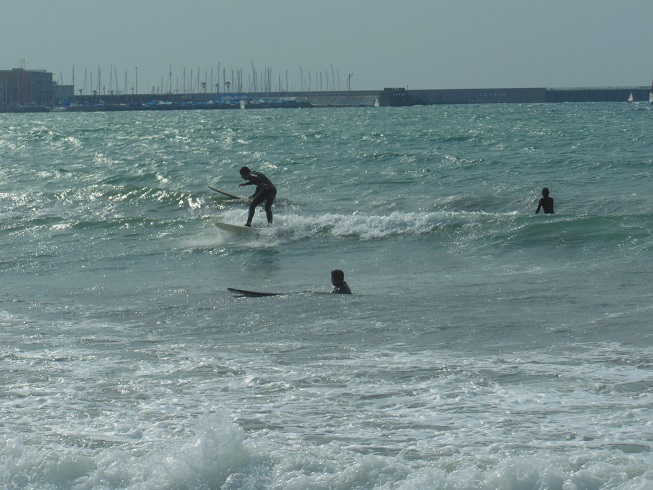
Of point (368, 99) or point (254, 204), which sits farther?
point (368, 99)

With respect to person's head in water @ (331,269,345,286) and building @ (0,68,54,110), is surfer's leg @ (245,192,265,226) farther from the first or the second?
building @ (0,68,54,110)

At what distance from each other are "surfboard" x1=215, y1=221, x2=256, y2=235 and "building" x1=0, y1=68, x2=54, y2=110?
157 meters

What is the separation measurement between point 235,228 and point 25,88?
164 meters

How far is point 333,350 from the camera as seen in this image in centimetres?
976

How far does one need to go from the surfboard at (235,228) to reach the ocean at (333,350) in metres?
0.20

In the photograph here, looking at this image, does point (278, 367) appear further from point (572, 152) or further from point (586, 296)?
point (572, 152)

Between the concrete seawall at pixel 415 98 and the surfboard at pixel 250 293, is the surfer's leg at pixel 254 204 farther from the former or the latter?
the concrete seawall at pixel 415 98

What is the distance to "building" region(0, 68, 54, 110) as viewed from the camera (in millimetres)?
173125

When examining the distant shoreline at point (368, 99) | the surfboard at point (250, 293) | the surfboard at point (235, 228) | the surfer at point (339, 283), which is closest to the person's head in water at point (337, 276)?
the surfer at point (339, 283)

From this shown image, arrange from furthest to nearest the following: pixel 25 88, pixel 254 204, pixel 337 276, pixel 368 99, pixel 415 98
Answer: pixel 25 88, pixel 368 99, pixel 415 98, pixel 254 204, pixel 337 276

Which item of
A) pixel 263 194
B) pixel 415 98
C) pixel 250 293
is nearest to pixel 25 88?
pixel 415 98

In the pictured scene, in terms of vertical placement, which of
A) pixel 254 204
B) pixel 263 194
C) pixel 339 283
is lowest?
pixel 339 283

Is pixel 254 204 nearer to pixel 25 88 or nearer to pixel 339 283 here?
pixel 339 283

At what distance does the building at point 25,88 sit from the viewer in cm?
17312
